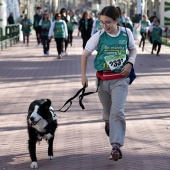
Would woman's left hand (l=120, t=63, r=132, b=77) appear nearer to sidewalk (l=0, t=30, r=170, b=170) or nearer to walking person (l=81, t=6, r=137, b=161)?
walking person (l=81, t=6, r=137, b=161)

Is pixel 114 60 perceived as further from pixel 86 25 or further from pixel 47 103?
pixel 86 25

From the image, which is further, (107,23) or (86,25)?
(86,25)

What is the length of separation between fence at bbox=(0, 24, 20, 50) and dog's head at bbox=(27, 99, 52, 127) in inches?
951

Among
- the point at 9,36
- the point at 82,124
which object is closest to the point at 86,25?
the point at 9,36

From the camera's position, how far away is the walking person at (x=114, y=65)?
7.03 m

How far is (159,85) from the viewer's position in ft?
51.5

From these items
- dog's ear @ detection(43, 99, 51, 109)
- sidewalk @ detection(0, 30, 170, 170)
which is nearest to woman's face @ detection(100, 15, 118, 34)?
dog's ear @ detection(43, 99, 51, 109)

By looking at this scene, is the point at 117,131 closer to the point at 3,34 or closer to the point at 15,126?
the point at 15,126

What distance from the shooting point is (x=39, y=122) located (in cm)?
712

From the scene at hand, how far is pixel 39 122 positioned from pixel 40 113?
12 cm

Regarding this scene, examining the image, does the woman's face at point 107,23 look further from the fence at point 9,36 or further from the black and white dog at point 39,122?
the fence at point 9,36

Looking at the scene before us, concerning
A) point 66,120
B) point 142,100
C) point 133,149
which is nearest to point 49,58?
point 142,100

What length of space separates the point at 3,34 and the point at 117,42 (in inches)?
1001

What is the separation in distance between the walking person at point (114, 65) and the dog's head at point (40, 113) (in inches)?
18.8
